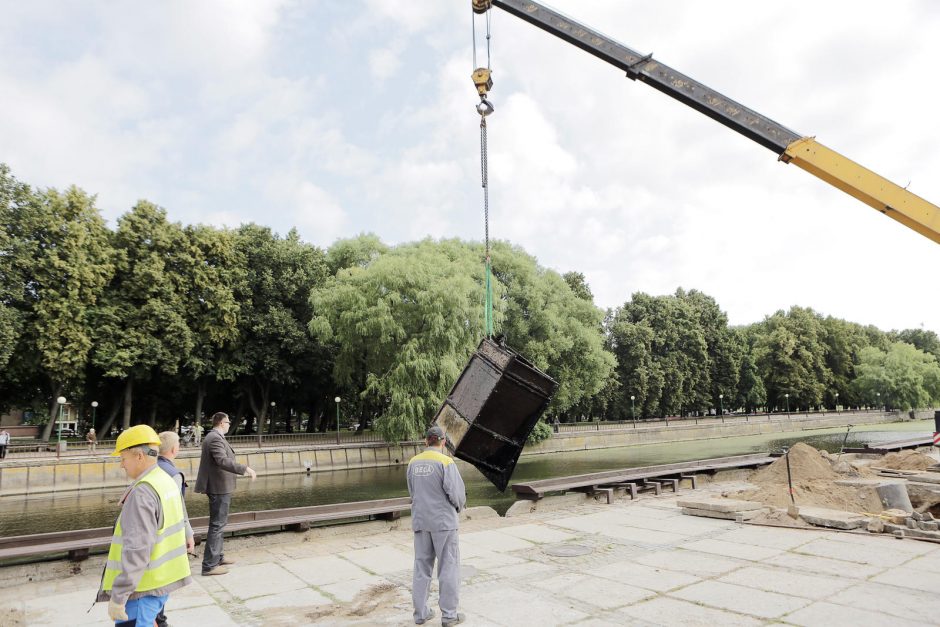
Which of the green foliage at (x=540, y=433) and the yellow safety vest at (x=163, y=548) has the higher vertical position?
the yellow safety vest at (x=163, y=548)

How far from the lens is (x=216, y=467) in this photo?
661cm

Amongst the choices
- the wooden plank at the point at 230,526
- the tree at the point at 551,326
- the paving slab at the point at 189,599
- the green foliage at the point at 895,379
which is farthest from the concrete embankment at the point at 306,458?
the green foliage at the point at 895,379

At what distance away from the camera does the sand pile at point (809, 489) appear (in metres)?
10.2

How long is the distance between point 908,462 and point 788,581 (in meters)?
13.4

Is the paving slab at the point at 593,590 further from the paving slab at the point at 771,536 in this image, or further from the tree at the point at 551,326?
the tree at the point at 551,326

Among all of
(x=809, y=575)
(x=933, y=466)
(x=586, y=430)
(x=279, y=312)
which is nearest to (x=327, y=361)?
(x=279, y=312)

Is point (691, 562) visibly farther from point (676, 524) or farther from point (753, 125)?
point (753, 125)

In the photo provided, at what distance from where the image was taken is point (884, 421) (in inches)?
2625

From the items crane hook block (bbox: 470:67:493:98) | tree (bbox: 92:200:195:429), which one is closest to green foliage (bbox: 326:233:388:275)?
tree (bbox: 92:200:195:429)

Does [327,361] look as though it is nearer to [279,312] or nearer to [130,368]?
[279,312]

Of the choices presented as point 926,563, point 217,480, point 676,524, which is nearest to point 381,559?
point 217,480

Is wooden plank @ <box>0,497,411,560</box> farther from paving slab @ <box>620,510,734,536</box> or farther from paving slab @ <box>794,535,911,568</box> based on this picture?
paving slab @ <box>794,535,911,568</box>

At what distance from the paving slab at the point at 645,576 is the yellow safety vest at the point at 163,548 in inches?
170

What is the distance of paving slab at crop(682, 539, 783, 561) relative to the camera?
6.81 m
